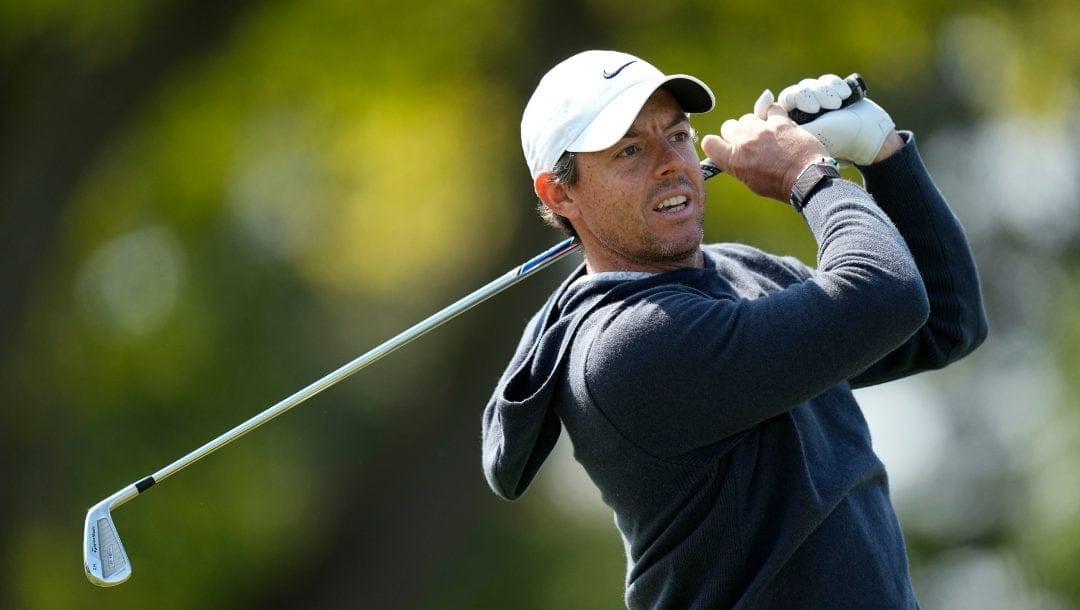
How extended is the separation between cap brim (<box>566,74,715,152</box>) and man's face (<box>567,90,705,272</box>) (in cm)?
4

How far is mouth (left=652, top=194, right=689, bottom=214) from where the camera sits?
→ 11.8 feet

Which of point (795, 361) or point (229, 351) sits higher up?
point (795, 361)

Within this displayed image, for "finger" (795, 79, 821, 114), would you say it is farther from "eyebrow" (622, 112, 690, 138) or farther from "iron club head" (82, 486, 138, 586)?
"iron club head" (82, 486, 138, 586)

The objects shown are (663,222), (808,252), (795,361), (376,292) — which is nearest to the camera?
(795,361)

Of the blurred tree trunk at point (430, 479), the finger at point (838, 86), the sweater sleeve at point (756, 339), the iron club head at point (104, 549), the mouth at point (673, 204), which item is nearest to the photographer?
the sweater sleeve at point (756, 339)

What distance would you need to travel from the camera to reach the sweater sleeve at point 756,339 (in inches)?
127

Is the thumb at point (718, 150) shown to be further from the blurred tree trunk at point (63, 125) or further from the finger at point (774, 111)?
the blurred tree trunk at point (63, 125)

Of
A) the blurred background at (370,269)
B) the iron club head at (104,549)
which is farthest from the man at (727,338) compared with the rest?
the blurred background at (370,269)

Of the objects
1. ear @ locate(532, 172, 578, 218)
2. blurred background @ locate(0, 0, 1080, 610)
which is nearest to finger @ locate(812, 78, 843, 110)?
ear @ locate(532, 172, 578, 218)

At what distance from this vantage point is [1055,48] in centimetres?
1027

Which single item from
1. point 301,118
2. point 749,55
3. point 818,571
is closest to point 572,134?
point 818,571

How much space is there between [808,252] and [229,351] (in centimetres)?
386

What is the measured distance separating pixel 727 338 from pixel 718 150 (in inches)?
21.6

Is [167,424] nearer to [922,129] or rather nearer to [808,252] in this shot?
[808,252]
